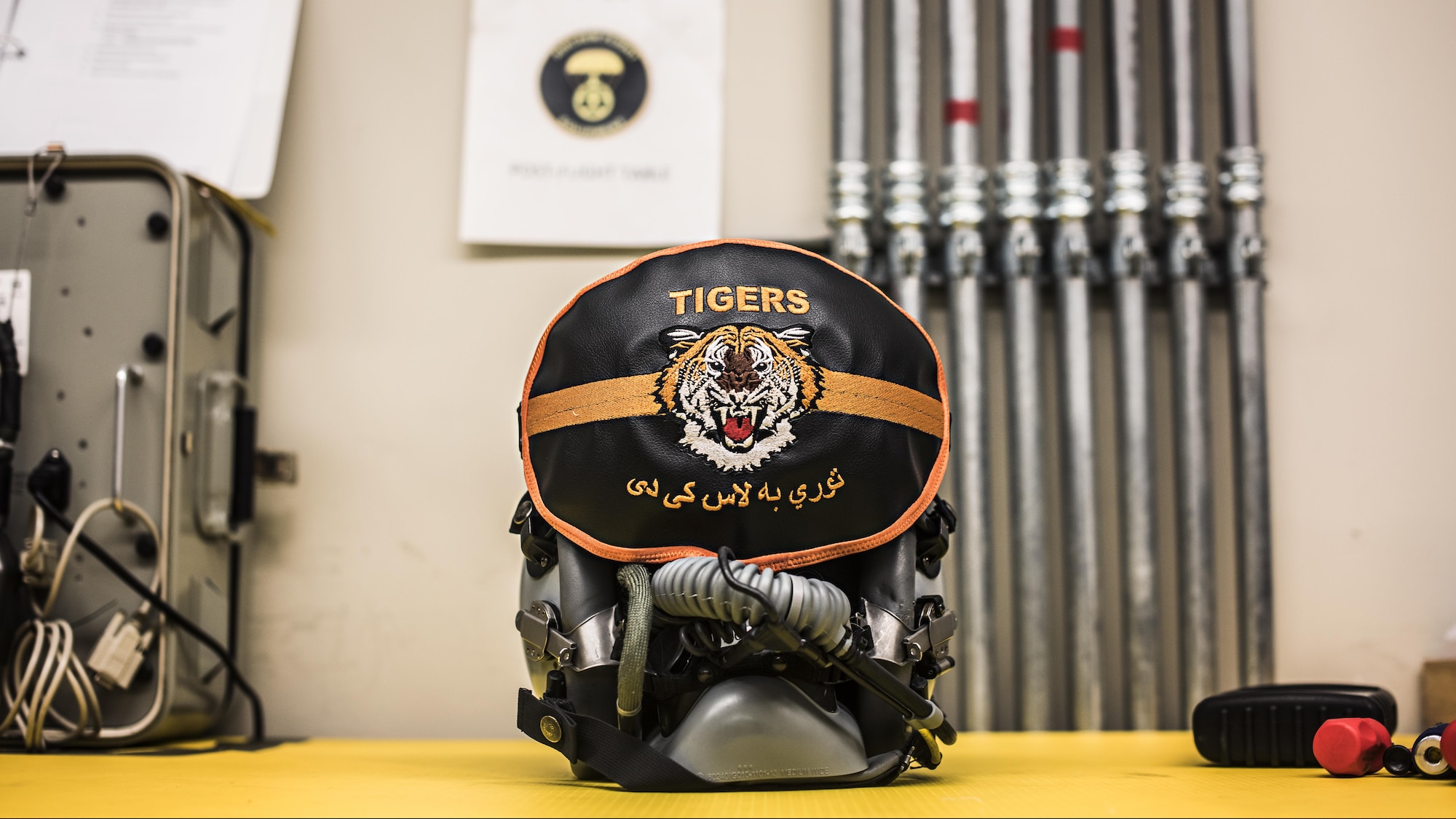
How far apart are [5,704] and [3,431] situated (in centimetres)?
33

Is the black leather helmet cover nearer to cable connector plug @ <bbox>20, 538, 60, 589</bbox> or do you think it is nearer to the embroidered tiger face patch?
the embroidered tiger face patch

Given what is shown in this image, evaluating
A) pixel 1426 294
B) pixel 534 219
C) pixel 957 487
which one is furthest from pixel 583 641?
pixel 1426 294

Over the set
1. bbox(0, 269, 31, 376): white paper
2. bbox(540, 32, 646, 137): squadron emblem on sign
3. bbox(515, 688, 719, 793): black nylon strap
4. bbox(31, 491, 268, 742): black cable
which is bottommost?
bbox(515, 688, 719, 793): black nylon strap

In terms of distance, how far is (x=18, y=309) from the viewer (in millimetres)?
1463

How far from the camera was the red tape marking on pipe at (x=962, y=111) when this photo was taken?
1621mm

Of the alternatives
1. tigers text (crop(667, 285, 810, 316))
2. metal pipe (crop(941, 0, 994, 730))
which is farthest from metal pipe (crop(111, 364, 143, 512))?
metal pipe (crop(941, 0, 994, 730))

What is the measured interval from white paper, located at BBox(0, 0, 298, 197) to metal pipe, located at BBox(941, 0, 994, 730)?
96cm

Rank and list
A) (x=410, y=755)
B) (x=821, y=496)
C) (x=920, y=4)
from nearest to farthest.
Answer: (x=821, y=496) < (x=410, y=755) < (x=920, y=4)

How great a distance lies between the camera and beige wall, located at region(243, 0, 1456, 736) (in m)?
1.60

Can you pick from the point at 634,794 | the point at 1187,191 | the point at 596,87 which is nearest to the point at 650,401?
the point at 634,794

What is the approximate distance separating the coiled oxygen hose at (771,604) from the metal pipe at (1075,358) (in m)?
0.69

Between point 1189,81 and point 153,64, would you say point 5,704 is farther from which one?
point 1189,81

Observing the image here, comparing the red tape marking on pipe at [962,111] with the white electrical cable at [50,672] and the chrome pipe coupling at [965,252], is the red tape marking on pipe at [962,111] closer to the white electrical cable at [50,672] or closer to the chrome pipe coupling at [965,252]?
the chrome pipe coupling at [965,252]

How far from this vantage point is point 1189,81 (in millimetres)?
1616
